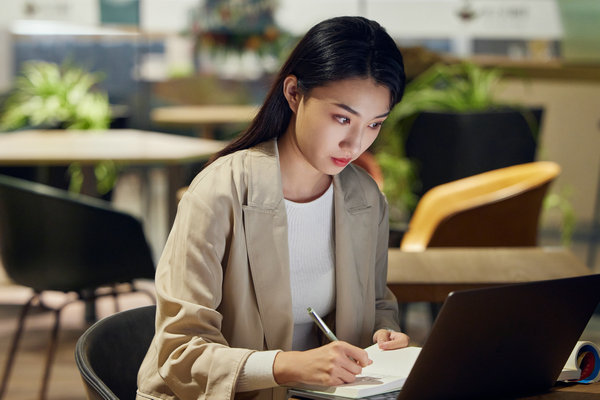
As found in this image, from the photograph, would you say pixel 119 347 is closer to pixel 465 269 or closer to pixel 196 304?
pixel 196 304

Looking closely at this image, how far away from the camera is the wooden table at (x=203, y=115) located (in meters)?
5.60

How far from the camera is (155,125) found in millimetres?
5641

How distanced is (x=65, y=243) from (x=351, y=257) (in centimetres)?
216

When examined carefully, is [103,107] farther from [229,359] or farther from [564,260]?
[229,359]

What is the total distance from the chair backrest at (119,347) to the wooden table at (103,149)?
2.62 metres

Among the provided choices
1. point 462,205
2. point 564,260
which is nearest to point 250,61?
point 462,205

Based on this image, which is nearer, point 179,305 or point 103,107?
point 179,305

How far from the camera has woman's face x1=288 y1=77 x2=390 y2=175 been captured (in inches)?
59.9

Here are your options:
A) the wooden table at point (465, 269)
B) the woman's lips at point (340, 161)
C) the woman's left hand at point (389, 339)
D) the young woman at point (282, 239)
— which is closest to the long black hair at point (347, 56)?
the young woman at point (282, 239)

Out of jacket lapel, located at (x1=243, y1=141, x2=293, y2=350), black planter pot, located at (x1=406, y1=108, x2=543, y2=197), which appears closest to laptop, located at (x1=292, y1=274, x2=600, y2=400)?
jacket lapel, located at (x1=243, y1=141, x2=293, y2=350)

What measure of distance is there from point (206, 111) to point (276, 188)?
4128 mm

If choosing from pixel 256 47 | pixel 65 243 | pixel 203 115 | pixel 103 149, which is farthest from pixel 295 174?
pixel 203 115

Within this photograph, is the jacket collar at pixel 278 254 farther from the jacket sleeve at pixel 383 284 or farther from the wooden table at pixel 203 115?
the wooden table at pixel 203 115

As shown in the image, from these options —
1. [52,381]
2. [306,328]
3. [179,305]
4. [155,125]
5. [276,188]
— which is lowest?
[52,381]
